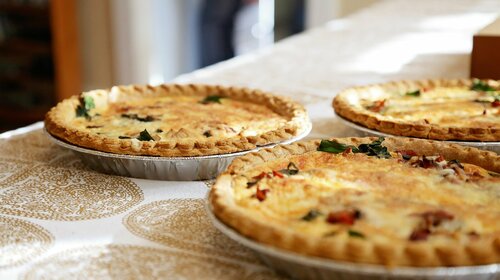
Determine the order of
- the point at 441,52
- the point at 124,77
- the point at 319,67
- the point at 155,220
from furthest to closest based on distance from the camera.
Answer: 1. the point at 124,77
2. the point at 441,52
3. the point at 319,67
4. the point at 155,220

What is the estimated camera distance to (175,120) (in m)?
1.96

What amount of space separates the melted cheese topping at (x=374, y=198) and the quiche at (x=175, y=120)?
22 centimetres

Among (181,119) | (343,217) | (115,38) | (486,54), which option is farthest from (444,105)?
(115,38)

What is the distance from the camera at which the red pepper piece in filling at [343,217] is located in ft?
3.85

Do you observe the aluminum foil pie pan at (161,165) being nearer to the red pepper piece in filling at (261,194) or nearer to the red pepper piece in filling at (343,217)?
the red pepper piece in filling at (261,194)

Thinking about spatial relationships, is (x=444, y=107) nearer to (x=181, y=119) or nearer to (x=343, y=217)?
(x=181, y=119)

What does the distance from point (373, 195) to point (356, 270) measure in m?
0.29

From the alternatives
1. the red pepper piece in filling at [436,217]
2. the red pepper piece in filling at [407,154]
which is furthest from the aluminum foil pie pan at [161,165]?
the red pepper piece in filling at [436,217]

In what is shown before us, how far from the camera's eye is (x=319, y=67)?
3139 mm

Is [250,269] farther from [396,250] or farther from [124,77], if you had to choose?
[124,77]

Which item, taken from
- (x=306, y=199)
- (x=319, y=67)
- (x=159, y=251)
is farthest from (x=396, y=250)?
(x=319, y=67)

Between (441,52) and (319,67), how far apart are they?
2.21ft

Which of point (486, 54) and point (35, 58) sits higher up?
point (486, 54)

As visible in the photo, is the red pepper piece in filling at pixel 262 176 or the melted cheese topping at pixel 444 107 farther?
the melted cheese topping at pixel 444 107
